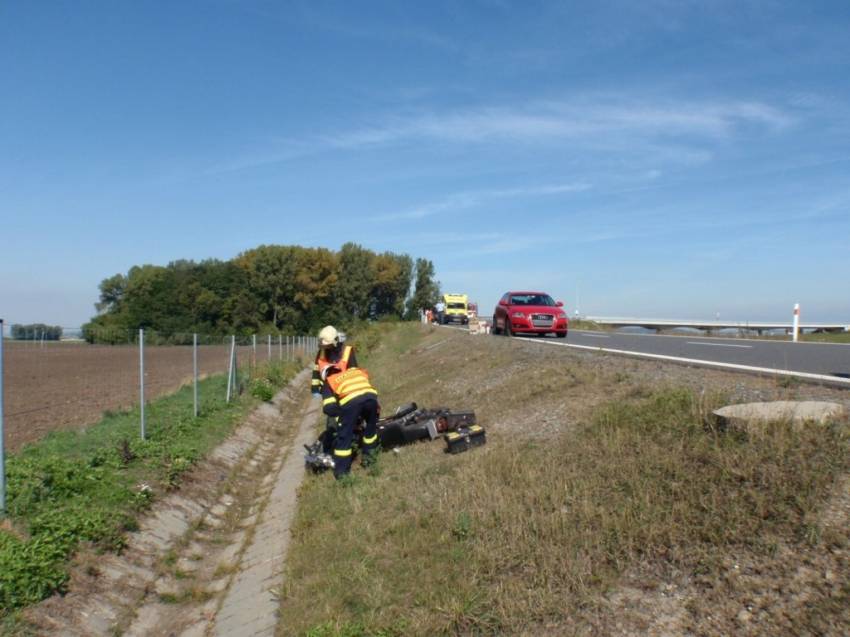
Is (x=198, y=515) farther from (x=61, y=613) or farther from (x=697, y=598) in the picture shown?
(x=697, y=598)

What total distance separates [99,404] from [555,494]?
1143 cm

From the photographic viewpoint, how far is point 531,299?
27.4m

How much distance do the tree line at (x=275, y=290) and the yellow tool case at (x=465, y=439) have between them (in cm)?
6547

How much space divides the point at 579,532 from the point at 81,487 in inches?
220

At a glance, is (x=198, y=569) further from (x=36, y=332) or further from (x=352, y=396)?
(x=36, y=332)

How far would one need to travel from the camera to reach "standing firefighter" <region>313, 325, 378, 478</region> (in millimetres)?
9438

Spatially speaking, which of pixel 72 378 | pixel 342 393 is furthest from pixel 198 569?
pixel 72 378

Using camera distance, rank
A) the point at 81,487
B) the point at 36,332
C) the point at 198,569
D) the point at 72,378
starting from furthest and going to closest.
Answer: the point at 72,378 < the point at 36,332 < the point at 198,569 < the point at 81,487

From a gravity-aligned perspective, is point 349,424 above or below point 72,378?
below

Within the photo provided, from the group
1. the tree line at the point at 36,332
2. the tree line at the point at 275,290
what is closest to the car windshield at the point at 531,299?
the tree line at the point at 36,332

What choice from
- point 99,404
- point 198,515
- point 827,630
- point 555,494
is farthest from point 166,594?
point 99,404

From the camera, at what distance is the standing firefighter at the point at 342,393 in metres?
9.44

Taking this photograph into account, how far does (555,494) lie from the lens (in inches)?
246

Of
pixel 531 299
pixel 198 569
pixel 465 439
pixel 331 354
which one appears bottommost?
pixel 198 569
